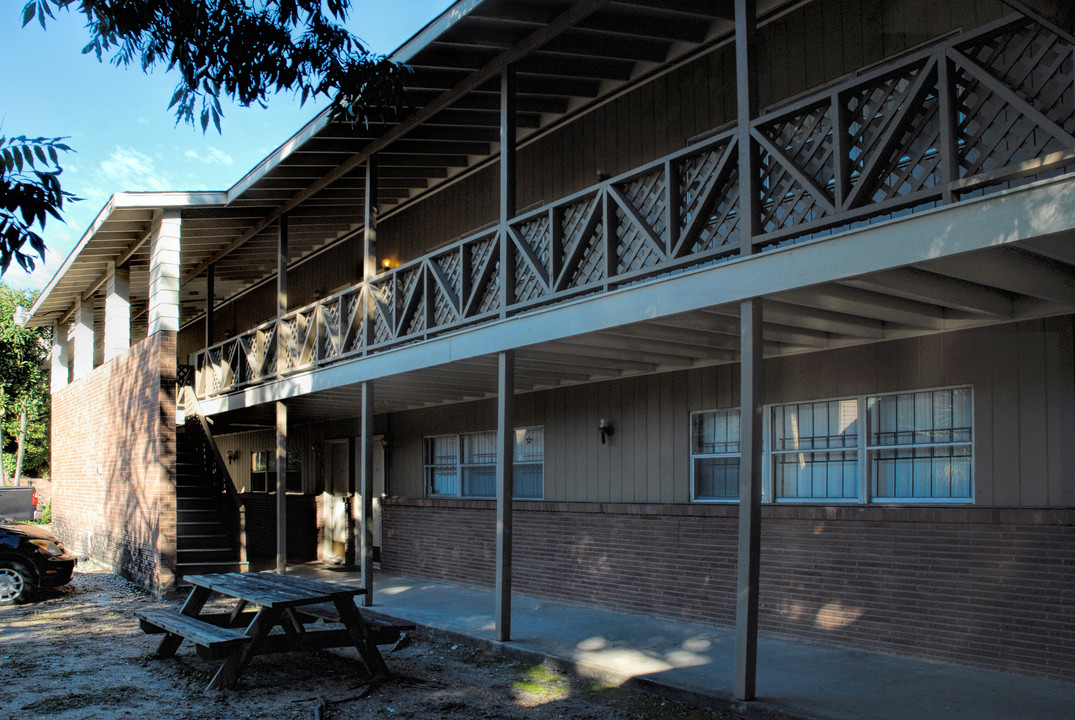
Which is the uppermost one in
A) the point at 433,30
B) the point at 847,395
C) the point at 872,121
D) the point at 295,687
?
the point at 433,30

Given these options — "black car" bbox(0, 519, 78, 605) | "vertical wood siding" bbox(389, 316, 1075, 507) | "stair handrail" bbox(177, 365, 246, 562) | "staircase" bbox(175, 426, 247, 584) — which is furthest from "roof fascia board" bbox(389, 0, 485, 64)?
"black car" bbox(0, 519, 78, 605)

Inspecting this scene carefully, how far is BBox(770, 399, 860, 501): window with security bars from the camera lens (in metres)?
9.12

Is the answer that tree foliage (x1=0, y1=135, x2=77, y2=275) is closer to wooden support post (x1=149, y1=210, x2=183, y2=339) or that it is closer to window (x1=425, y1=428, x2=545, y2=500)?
window (x1=425, y1=428, x2=545, y2=500)

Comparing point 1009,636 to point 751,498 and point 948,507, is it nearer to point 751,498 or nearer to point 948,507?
point 948,507

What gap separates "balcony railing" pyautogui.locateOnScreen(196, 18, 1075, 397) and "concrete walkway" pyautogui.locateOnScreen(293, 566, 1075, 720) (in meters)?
3.28

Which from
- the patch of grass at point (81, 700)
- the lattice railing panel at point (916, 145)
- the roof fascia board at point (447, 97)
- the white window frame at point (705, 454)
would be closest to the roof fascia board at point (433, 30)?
the roof fascia board at point (447, 97)

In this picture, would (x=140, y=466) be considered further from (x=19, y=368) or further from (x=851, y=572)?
(x=19, y=368)

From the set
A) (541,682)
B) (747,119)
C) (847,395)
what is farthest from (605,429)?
(747,119)

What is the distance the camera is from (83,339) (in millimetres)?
21156

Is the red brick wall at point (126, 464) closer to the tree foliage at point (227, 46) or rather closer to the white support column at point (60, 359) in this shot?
the white support column at point (60, 359)

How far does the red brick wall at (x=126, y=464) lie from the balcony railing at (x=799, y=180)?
13.3ft

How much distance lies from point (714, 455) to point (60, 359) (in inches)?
783

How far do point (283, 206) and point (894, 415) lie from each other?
32.8ft

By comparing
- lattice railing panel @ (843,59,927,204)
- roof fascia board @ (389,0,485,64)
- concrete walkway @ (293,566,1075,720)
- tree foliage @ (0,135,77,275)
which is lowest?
concrete walkway @ (293,566,1075,720)
